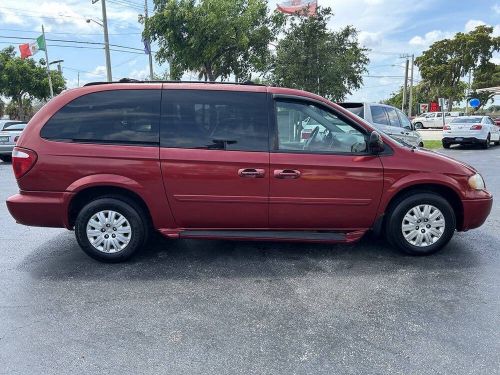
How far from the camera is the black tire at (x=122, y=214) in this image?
429 centimetres

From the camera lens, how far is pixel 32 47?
91.7 ft

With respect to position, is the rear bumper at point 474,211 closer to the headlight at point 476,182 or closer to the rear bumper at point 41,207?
the headlight at point 476,182

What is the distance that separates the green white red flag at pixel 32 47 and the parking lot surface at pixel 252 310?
26176 mm

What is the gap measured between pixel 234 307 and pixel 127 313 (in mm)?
875

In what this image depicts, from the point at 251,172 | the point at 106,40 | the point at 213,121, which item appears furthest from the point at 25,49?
the point at 251,172

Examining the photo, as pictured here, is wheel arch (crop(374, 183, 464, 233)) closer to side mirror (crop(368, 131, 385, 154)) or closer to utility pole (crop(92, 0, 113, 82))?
side mirror (crop(368, 131, 385, 154))

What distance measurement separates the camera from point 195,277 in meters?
4.08

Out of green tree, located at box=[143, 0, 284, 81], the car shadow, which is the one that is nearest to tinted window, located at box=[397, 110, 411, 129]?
the car shadow

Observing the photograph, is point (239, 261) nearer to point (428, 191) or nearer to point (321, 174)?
point (321, 174)

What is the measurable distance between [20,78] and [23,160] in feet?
116

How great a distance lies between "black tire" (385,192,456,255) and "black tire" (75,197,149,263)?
264 centimetres

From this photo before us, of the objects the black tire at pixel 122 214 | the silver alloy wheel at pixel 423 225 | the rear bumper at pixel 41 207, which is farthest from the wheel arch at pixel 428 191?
the rear bumper at pixel 41 207

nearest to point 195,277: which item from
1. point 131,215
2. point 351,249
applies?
point 131,215

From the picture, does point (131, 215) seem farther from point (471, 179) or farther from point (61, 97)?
point (471, 179)
